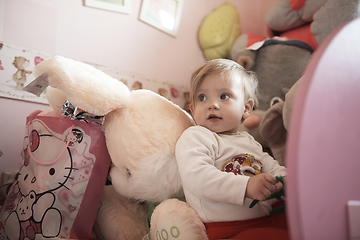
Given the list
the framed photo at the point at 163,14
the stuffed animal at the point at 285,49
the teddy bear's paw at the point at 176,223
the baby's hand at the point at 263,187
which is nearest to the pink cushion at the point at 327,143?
the baby's hand at the point at 263,187

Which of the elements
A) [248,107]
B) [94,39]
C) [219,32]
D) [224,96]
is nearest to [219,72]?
[224,96]

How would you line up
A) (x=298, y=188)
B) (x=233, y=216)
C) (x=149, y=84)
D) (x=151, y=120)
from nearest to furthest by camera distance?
(x=298, y=188)
(x=233, y=216)
(x=151, y=120)
(x=149, y=84)

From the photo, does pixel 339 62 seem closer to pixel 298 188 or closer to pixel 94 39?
pixel 298 188

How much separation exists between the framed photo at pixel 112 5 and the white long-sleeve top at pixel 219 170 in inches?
37.1

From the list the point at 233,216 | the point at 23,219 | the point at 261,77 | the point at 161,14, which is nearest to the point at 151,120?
the point at 233,216

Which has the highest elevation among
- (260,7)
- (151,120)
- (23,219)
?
(260,7)

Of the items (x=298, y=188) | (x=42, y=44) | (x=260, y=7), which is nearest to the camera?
(x=298, y=188)

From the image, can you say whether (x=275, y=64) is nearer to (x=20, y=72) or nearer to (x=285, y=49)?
(x=285, y=49)

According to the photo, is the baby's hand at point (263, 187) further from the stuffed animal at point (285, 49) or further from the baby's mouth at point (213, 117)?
the stuffed animal at point (285, 49)

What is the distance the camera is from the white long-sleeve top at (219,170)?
0.58 meters

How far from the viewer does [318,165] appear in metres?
0.31

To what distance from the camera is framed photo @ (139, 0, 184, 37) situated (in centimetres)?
145

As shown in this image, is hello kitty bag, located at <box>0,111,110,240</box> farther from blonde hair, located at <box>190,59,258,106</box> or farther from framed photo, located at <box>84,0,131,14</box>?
framed photo, located at <box>84,0,131,14</box>

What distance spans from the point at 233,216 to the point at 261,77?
921 millimetres
